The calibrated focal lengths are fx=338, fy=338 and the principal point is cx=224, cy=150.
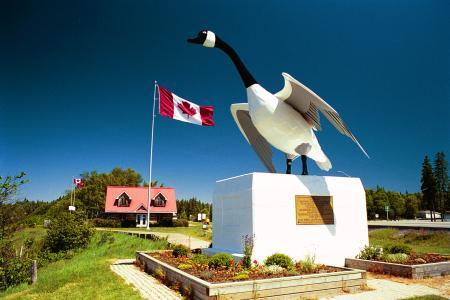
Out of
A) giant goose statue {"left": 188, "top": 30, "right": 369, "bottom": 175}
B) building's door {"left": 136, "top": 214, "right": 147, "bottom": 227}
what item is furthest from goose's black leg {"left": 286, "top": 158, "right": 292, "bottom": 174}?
building's door {"left": 136, "top": 214, "right": 147, "bottom": 227}

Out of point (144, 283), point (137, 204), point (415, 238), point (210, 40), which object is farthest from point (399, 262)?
point (137, 204)

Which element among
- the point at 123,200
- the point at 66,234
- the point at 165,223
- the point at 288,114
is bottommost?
the point at 165,223

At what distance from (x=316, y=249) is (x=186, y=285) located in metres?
5.28

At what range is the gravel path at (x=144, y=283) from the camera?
835 centimetres

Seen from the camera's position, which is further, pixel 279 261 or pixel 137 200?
pixel 137 200

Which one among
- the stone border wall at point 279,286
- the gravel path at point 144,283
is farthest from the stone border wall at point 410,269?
the gravel path at point 144,283

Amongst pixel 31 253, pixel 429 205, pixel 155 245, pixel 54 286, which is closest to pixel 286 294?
pixel 54 286

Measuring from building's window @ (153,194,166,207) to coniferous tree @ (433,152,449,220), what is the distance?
151ft

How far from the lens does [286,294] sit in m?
7.72

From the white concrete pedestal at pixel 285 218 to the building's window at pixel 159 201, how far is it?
34351 millimetres

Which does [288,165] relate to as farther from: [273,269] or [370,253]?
[273,269]

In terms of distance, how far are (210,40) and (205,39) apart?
19 cm

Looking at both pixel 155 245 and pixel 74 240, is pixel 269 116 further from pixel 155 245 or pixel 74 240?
pixel 74 240

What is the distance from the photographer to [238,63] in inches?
484
